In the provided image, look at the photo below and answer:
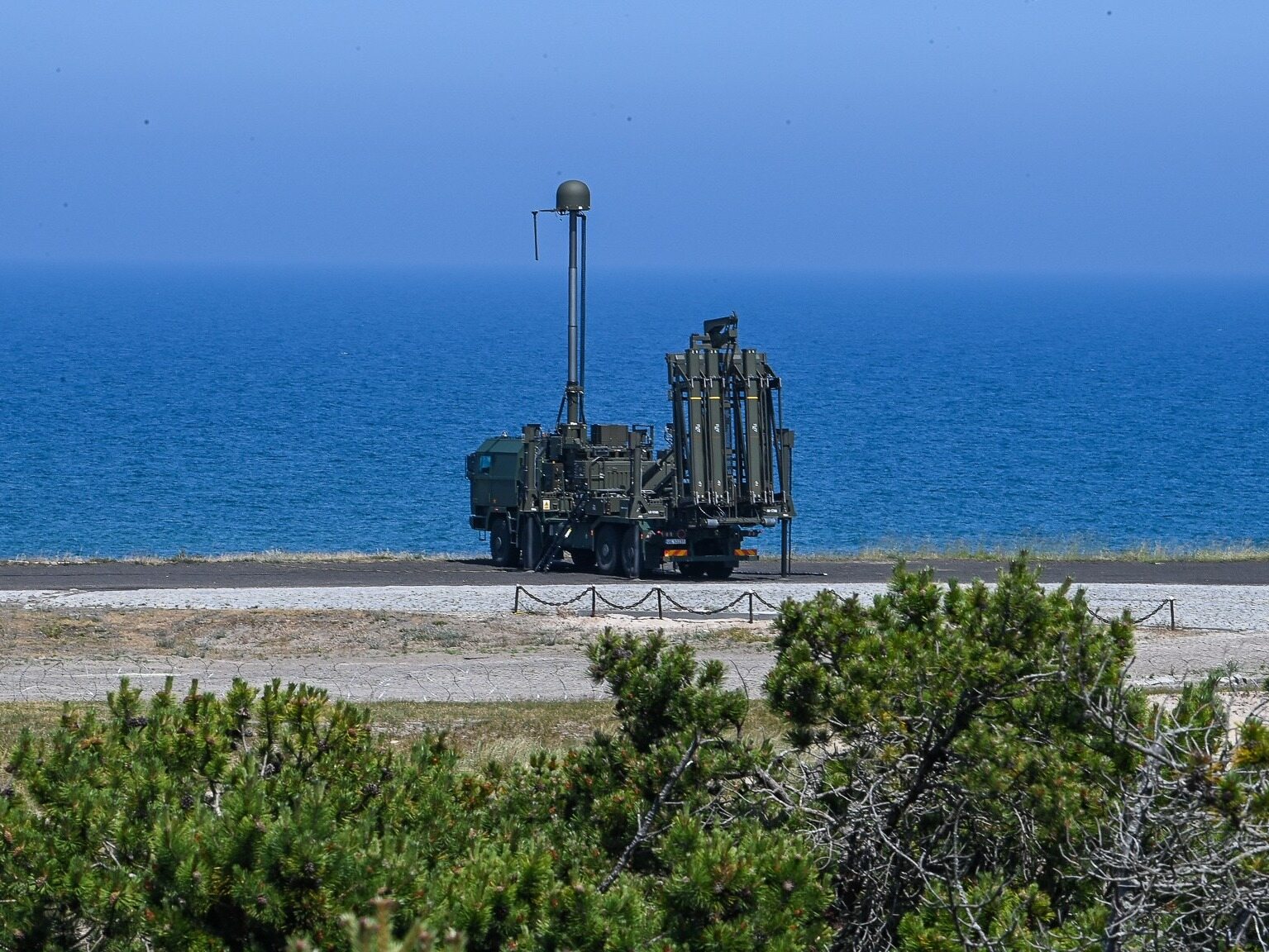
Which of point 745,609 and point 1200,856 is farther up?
point 1200,856

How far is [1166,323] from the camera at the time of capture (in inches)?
7357

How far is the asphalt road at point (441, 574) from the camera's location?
28.3 m

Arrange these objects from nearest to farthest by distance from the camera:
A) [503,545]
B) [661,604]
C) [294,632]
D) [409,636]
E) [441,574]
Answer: [409,636] < [294,632] < [661,604] < [441,574] < [503,545]

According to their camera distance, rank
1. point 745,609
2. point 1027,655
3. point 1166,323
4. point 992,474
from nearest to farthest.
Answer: point 1027,655 → point 745,609 → point 992,474 → point 1166,323

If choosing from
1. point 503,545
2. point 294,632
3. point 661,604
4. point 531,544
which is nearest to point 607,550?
point 531,544

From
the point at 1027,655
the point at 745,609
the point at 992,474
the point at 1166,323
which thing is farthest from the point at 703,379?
the point at 1166,323

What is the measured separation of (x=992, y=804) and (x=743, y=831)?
93cm

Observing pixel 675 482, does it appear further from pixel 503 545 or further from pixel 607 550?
pixel 503 545

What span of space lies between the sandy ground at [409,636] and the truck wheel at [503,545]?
4.28m

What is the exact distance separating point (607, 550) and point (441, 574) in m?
2.84

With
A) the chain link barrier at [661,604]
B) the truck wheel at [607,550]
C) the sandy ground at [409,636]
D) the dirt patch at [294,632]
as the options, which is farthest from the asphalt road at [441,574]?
the dirt patch at [294,632]

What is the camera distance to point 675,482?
29.2 metres

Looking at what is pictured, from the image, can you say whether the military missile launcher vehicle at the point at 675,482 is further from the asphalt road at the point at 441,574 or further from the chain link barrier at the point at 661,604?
the chain link barrier at the point at 661,604

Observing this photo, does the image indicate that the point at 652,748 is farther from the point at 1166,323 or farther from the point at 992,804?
the point at 1166,323
